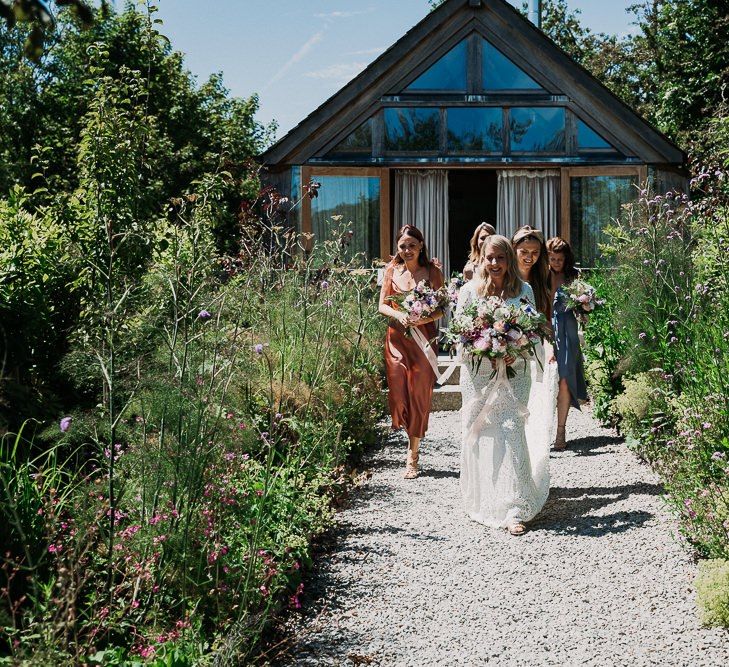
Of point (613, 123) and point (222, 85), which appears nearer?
point (613, 123)

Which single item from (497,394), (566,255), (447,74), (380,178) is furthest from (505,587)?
(447,74)

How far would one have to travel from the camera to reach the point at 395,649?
14.4ft

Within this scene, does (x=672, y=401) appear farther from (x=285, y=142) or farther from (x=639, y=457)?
(x=285, y=142)

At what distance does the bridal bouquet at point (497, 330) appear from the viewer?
20.6ft

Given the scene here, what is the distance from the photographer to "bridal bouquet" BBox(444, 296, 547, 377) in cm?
628

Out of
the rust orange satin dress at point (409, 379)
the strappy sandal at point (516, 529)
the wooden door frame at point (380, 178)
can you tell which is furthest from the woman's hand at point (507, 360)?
the wooden door frame at point (380, 178)

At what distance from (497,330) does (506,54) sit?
9983 millimetres

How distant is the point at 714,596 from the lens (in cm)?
441

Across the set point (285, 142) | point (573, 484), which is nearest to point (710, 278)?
point (573, 484)

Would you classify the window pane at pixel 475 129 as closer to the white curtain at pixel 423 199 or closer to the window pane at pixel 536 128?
the window pane at pixel 536 128

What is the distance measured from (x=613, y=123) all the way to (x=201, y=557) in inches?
498

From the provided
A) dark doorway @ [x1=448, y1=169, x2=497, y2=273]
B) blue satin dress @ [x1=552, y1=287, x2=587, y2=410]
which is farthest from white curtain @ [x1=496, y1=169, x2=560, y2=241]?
blue satin dress @ [x1=552, y1=287, x2=587, y2=410]

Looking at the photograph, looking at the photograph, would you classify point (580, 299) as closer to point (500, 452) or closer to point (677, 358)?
point (677, 358)

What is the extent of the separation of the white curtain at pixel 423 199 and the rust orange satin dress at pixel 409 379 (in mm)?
7824
